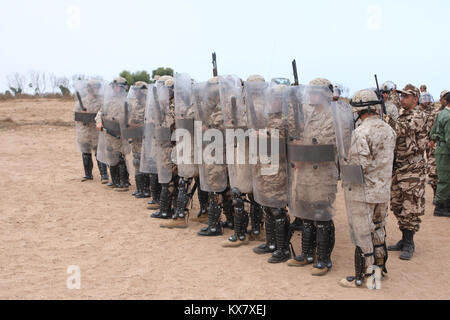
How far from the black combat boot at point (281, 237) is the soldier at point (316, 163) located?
39 cm

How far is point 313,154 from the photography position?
474cm

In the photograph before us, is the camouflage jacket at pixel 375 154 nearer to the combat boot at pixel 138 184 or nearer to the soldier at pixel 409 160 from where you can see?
the soldier at pixel 409 160

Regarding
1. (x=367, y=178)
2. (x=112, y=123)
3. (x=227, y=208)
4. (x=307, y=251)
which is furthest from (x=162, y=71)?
(x=367, y=178)

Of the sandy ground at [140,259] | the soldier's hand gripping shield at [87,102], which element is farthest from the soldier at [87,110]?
the sandy ground at [140,259]

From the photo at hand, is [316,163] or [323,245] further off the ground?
[316,163]

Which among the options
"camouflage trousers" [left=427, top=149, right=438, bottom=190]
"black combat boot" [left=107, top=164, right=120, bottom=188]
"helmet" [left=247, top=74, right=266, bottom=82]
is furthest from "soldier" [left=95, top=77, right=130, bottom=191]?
"camouflage trousers" [left=427, top=149, right=438, bottom=190]

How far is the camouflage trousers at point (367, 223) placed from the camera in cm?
431

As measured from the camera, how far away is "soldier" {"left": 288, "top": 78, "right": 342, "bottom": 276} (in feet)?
15.4

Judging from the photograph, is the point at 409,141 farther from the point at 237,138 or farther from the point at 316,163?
the point at 237,138

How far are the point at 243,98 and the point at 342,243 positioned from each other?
246cm

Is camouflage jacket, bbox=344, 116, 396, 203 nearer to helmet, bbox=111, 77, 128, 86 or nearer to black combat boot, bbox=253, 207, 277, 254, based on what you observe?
black combat boot, bbox=253, 207, 277, 254

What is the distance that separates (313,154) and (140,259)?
2.43 meters

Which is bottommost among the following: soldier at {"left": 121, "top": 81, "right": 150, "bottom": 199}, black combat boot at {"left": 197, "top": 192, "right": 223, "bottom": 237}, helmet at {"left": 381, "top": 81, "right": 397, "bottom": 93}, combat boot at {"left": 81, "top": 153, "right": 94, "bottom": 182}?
black combat boot at {"left": 197, "top": 192, "right": 223, "bottom": 237}

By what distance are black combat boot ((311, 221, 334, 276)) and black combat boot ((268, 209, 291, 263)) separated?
1.74ft
